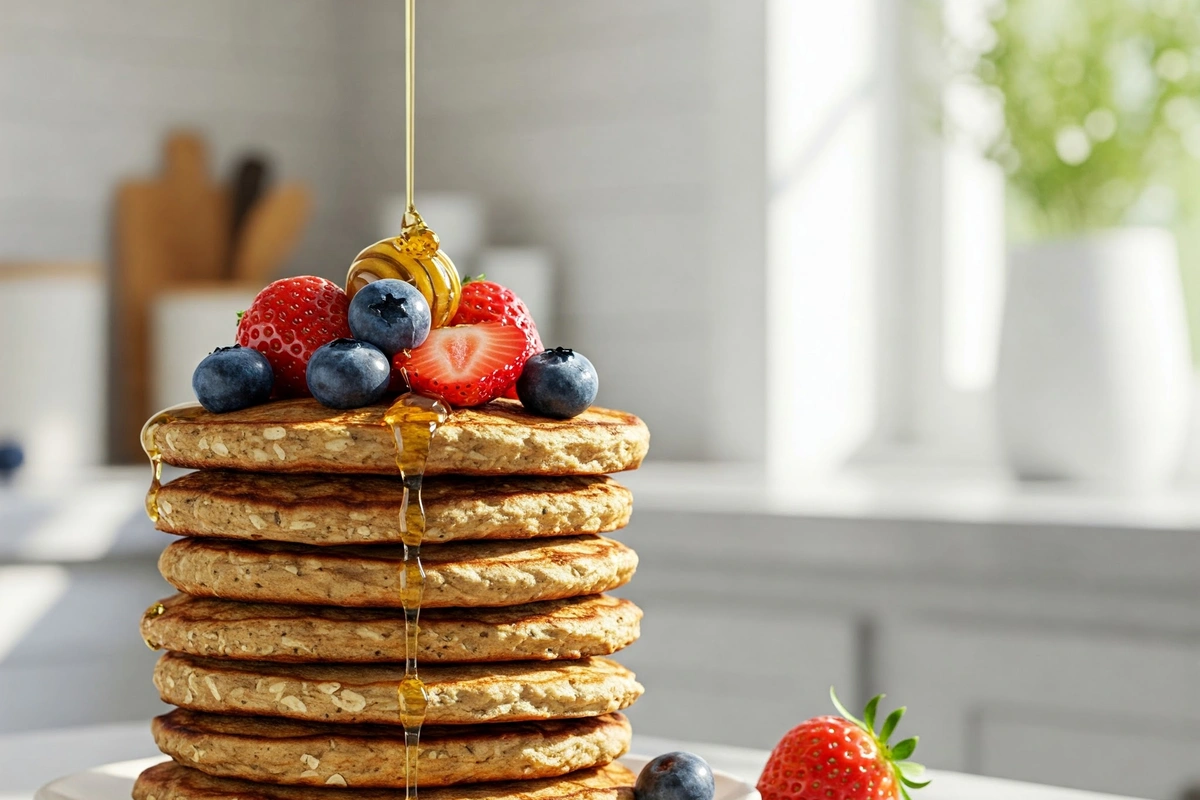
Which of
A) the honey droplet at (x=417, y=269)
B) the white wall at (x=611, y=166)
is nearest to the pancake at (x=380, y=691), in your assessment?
the honey droplet at (x=417, y=269)

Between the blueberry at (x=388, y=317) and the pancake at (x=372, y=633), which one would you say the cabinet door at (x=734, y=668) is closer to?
the pancake at (x=372, y=633)

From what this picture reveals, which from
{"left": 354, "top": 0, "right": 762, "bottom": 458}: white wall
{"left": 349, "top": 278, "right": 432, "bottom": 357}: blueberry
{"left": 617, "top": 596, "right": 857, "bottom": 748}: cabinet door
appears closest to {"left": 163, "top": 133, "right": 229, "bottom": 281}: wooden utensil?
{"left": 354, "top": 0, "right": 762, "bottom": 458}: white wall

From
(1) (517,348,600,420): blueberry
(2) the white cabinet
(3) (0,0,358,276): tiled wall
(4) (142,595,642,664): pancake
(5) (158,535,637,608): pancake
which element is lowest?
(2) the white cabinet

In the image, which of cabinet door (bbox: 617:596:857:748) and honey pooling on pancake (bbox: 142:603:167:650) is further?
cabinet door (bbox: 617:596:857:748)

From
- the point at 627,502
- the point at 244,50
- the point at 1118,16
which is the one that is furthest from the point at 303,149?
the point at 627,502

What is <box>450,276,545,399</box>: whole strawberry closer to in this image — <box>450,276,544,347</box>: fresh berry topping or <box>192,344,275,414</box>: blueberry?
<box>450,276,544,347</box>: fresh berry topping

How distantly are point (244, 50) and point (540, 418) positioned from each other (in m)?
2.27

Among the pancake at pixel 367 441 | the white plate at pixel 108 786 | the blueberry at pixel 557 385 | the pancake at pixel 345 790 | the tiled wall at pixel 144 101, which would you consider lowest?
the white plate at pixel 108 786

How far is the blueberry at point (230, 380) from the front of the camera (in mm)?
906

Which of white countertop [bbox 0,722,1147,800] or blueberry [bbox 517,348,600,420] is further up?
blueberry [bbox 517,348,600,420]

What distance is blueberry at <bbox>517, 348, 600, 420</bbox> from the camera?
36.1 inches

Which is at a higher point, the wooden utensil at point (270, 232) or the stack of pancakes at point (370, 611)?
the wooden utensil at point (270, 232)

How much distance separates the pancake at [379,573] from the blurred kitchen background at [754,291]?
1.09 m

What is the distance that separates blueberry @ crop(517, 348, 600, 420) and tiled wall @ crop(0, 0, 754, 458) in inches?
66.9
